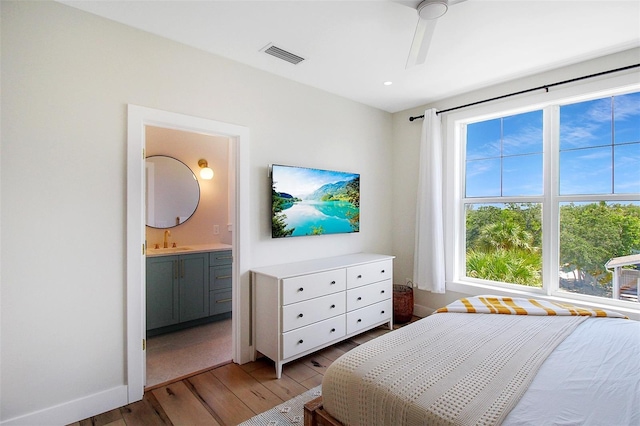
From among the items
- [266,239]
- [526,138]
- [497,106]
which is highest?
[497,106]

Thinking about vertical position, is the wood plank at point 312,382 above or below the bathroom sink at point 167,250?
below

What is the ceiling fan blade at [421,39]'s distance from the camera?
1.88m

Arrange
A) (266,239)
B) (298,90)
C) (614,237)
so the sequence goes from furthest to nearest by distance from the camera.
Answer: (298,90) → (266,239) → (614,237)

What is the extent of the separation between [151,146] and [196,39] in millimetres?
1806

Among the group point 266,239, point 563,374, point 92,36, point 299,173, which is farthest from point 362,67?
point 563,374

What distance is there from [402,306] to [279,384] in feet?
5.94

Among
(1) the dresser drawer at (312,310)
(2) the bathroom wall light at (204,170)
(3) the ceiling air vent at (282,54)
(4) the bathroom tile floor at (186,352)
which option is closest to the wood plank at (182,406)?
(4) the bathroom tile floor at (186,352)

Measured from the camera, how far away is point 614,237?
2.66 m

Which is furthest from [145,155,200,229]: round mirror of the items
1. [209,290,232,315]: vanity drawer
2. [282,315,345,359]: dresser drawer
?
[282,315,345,359]: dresser drawer

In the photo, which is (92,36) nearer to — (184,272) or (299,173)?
(299,173)

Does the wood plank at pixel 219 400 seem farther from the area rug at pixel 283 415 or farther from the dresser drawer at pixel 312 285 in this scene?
the dresser drawer at pixel 312 285

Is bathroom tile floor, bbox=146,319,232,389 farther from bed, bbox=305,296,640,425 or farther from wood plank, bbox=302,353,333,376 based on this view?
bed, bbox=305,296,640,425

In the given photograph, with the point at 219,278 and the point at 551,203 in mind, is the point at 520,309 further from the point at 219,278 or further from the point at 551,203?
the point at 219,278

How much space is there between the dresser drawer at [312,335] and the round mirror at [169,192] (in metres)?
2.23
